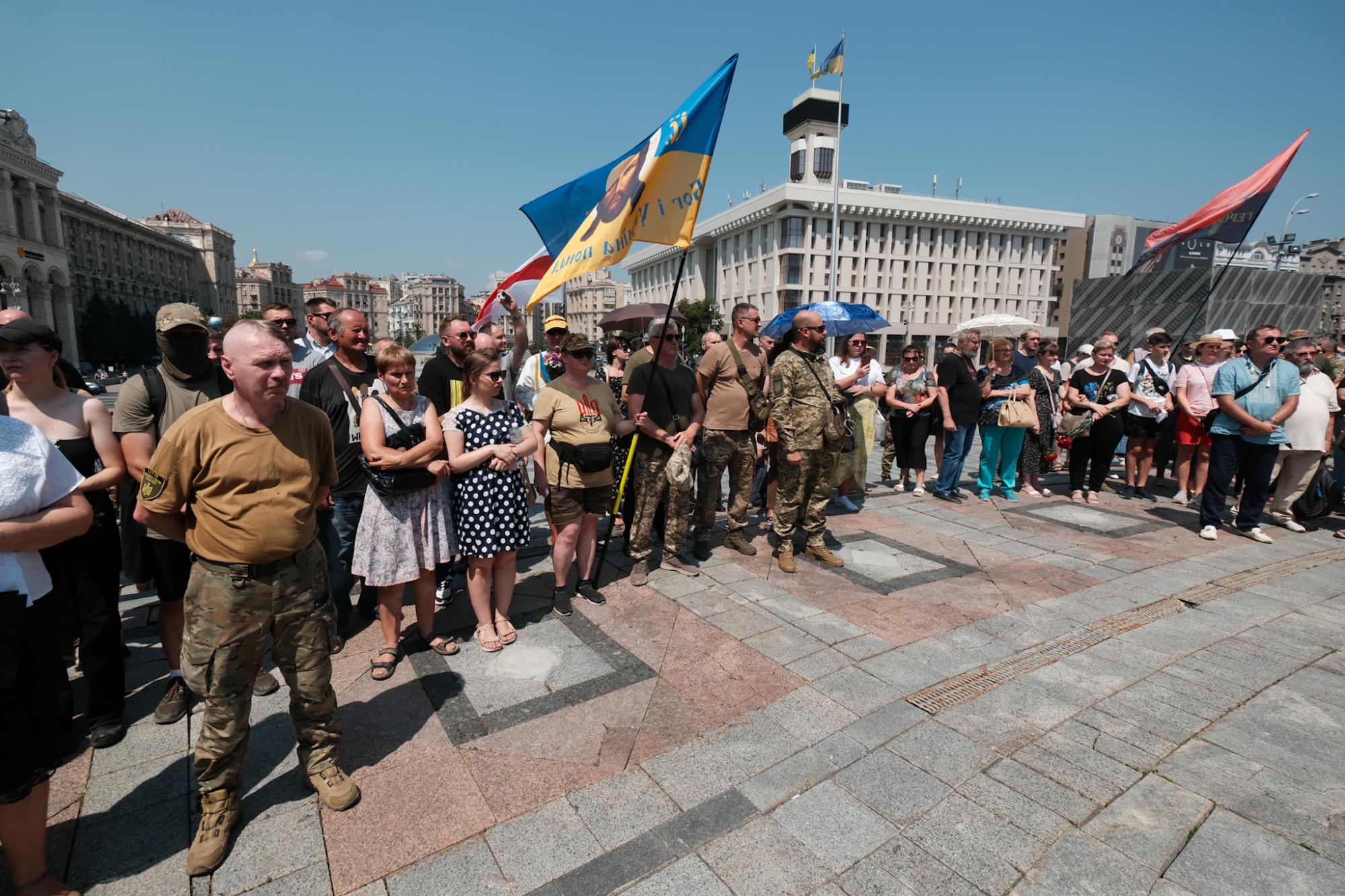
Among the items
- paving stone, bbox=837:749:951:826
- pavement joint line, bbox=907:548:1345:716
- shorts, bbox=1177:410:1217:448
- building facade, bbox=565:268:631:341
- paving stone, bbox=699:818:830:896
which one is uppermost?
building facade, bbox=565:268:631:341

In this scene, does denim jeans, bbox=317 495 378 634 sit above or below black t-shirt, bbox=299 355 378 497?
below

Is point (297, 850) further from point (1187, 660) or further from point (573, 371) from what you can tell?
point (1187, 660)

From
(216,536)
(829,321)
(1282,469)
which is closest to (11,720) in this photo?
(216,536)

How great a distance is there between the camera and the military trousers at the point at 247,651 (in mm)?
2342

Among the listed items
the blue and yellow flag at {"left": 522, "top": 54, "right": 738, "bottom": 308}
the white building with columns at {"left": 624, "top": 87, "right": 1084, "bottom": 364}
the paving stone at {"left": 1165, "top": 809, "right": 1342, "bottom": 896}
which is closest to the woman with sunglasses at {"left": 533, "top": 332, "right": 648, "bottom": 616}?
Answer: the blue and yellow flag at {"left": 522, "top": 54, "right": 738, "bottom": 308}

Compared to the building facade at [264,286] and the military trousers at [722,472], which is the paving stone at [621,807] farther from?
the building facade at [264,286]

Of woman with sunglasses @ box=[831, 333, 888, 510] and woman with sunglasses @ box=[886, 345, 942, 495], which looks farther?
woman with sunglasses @ box=[886, 345, 942, 495]

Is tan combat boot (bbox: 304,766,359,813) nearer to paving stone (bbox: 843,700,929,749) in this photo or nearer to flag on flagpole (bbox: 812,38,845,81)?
paving stone (bbox: 843,700,929,749)

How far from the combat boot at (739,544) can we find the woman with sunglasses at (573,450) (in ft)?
5.18

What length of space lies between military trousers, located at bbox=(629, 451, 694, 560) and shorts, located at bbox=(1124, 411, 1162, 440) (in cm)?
619

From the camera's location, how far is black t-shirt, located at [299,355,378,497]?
3.82 meters

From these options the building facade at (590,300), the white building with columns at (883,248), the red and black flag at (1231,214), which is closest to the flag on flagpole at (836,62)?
the red and black flag at (1231,214)

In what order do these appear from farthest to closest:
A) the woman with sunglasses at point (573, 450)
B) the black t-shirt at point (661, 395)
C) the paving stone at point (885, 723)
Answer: the black t-shirt at point (661, 395)
the woman with sunglasses at point (573, 450)
the paving stone at point (885, 723)

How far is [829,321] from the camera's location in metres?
8.40
